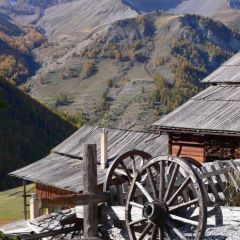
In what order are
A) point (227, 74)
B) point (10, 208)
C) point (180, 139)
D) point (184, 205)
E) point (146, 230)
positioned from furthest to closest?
point (10, 208)
point (227, 74)
point (180, 139)
point (146, 230)
point (184, 205)

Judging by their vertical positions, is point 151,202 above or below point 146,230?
above

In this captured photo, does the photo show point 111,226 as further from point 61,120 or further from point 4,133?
point 61,120

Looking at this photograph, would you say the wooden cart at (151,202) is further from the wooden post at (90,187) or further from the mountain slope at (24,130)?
the mountain slope at (24,130)

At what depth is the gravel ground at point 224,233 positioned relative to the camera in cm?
1080

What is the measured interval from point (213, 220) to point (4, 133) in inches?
4009

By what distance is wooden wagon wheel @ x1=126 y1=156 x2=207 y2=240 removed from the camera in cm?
1093

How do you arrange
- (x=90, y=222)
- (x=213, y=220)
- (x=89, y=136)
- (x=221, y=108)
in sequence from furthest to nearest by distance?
(x=89, y=136) < (x=221, y=108) < (x=90, y=222) < (x=213, y=220)

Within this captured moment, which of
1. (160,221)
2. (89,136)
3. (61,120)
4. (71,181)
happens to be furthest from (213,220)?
(61,120)

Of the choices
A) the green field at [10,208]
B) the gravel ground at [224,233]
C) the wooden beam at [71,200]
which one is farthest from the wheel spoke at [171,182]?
the green field at [10,208]

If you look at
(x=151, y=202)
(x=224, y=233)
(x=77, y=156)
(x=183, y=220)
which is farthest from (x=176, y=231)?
(x=77, y=156)

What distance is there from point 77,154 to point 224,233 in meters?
15.8

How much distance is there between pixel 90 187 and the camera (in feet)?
39.1

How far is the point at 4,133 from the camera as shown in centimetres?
11044

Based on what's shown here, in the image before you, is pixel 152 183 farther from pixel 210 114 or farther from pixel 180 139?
pixel 180 139
